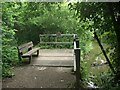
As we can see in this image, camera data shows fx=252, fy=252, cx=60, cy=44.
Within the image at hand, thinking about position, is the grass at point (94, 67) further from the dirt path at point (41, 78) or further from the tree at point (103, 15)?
the tree at point (103, 15)

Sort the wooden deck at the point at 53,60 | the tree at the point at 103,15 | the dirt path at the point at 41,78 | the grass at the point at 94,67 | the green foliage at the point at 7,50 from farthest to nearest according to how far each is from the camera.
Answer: the wooden deck at the point at 53,60 < the grass at the point at 94,67 < the green foliage at the point at 7,50 < the dirt path at the point at 41,78 < the tree at the point at 103,15

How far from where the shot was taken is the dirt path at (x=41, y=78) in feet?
13.5

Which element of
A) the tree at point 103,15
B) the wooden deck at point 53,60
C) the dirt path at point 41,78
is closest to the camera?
the tree at point 103,15

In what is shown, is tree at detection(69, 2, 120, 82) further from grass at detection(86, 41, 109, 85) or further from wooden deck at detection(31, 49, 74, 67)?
wooden deck at detection(31, 49, 74, 67)

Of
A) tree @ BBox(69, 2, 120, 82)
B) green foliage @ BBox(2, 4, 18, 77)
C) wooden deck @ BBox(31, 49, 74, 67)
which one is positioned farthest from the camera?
wooden deck @ BBox(31, 49, 74, 67)

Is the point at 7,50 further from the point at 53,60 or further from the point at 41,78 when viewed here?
the point at 53,60

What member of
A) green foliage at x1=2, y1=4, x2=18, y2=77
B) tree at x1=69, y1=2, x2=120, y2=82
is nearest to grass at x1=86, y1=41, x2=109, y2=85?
tree at x1=69, y1=2, x2=120, y2=82

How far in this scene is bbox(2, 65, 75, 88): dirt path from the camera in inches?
162

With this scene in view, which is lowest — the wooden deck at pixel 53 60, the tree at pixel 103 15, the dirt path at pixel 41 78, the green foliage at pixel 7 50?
the dirt path at pixel 41 78

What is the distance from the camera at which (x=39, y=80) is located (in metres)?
4.39

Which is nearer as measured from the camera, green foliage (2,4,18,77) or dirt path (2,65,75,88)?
dirt path (2,65,75,88)

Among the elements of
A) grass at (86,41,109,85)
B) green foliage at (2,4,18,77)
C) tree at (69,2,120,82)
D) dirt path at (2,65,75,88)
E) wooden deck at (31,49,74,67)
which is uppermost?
tree at (69,2,120,82)

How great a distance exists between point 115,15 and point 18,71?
2.41 m

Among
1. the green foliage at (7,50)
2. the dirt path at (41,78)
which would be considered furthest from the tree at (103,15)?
the green foliage at (7,50)
